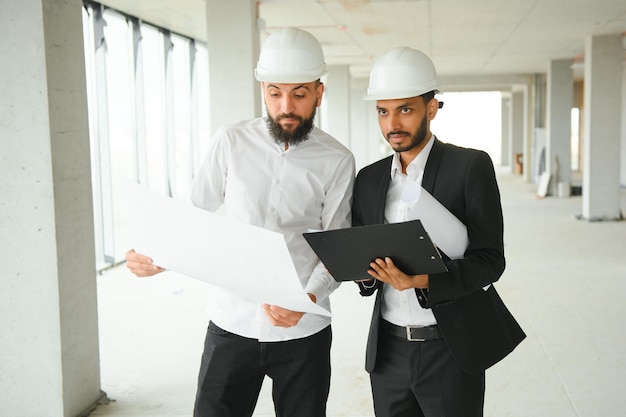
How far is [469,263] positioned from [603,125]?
36.7ft

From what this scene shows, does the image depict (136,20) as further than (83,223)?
Yes

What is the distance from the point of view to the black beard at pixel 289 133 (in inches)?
88.2

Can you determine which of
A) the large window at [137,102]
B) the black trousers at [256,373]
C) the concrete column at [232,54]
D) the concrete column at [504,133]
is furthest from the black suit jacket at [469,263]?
the concrete column at [504,133]

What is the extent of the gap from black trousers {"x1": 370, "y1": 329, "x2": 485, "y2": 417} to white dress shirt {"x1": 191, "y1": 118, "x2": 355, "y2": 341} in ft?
0.91

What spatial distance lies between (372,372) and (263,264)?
64 centimetres

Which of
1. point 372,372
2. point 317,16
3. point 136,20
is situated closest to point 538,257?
point 317,16

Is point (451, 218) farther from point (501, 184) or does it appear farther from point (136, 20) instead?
point (501, 184)

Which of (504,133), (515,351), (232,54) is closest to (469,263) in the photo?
(515,351)

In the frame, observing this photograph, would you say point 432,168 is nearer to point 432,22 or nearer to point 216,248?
point 216,248

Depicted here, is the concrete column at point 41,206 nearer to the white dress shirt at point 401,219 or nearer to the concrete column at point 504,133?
the white dress shirt at point 401,219

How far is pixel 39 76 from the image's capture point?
10.9ft

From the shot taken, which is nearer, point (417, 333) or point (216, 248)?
point (216, 248)

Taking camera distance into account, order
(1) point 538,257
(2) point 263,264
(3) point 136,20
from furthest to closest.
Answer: (3) point 136,20
(1) point 538,257
(2) point 263,264

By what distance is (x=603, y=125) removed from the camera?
12086 mm
